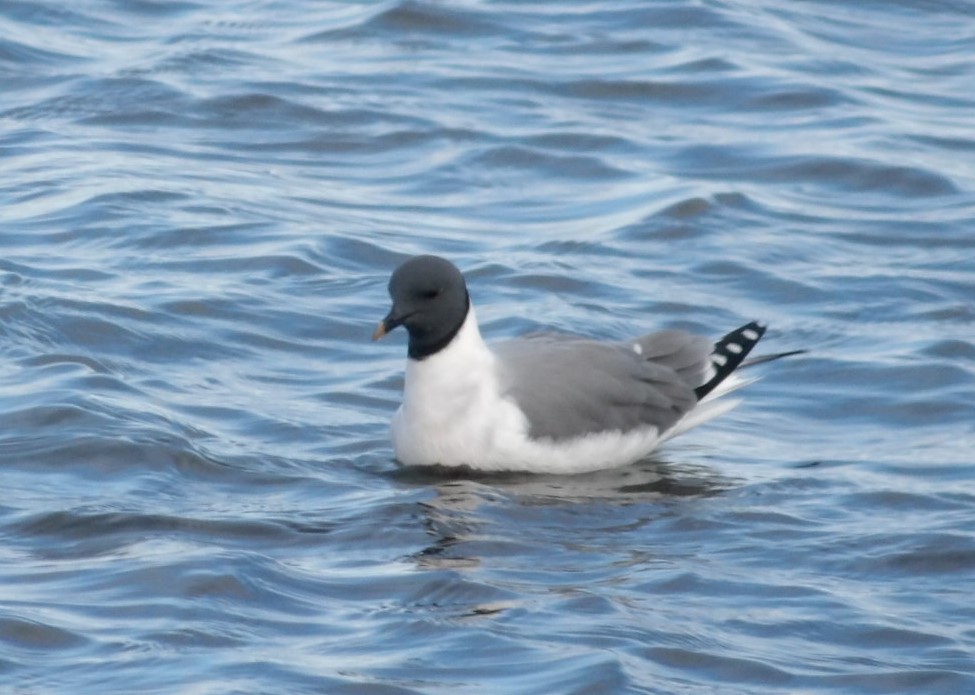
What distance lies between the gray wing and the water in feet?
0.71

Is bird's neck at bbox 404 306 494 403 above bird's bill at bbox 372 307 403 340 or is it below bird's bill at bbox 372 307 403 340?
below

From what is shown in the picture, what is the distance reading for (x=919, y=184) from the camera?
38.1 ft

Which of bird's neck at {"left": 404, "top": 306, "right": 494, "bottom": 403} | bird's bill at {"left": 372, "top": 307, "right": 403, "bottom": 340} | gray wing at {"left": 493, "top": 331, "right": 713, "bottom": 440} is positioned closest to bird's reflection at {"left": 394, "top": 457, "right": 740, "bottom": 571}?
gray wing at {"left": 493, "top": 331, "right": 713, "bottom": 440}

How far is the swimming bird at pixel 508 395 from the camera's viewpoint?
7.71 meters

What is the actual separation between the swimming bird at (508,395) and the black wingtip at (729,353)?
0.55 feet

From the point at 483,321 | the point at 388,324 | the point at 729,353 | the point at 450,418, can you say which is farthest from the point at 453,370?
the point at 483,321

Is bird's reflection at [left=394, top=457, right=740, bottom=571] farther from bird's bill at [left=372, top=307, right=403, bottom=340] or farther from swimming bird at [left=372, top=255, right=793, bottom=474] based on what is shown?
bird's bill at [left=372, top=307, right=403, bottom=340]

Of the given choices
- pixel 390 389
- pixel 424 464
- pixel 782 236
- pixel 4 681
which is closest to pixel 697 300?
pixel 782 236

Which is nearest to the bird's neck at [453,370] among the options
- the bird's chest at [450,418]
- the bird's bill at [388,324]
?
the bird's chest at [450,418]

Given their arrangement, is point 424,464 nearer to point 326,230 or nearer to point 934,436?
point 934,436

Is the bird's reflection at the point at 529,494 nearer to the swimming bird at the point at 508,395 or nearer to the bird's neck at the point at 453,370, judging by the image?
the swimming bird at the point at 508,395

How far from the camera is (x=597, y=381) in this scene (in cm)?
797

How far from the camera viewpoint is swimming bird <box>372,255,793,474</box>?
25.3 ft

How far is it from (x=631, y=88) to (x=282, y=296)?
420cm
